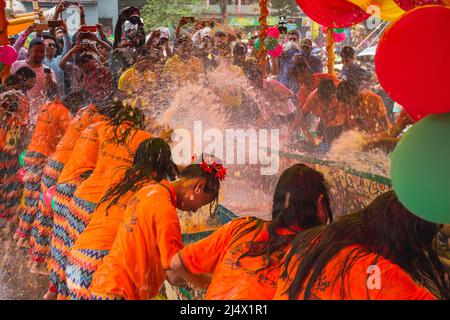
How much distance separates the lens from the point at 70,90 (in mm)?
2285

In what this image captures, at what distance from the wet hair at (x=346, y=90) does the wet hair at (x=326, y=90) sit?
16mm

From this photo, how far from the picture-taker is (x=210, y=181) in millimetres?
1766

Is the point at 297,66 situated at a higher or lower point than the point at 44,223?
higher

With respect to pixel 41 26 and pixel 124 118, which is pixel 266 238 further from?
pixel 41 26

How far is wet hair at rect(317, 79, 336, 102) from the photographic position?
1.56m

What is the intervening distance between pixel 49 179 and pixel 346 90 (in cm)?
144

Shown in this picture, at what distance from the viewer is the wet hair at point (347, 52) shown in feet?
5.04

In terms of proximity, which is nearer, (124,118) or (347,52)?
(347,52)

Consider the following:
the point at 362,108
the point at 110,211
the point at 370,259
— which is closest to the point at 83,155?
the point at 110,211

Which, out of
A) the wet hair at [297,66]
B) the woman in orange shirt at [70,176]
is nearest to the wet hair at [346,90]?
the wet hair at [297,66]

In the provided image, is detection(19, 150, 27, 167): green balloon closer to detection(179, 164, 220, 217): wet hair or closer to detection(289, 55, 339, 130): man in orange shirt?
detection(179, 164, 220, 217): wet hair

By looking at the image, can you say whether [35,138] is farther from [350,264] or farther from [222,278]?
[350,264]

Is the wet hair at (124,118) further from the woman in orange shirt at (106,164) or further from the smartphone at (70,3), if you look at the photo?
the smartphone at (70,3)

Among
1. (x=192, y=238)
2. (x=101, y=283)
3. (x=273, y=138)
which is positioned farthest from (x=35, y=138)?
(x=273, y=138)
